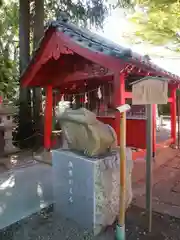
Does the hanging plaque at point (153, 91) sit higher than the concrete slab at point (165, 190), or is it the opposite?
the hanging plaque at point (153, 91)

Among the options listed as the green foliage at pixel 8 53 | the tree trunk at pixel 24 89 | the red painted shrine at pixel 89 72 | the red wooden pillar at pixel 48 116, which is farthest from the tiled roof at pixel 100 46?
the green foliage at pixel 8 53

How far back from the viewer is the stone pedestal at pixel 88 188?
2.68 meters

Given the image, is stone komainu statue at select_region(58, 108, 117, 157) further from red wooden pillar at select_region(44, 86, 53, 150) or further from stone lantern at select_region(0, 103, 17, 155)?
red wooden pillar at select_region(44, 86, 53, 150)

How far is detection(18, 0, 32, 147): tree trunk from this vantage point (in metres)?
7.93

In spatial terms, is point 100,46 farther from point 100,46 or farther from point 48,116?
point 48,116

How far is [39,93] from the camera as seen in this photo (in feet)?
27.0

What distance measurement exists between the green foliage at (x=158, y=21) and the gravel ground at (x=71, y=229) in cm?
814

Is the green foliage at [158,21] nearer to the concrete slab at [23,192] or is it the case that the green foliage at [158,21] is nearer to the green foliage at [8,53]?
the green foliage at [8,53]

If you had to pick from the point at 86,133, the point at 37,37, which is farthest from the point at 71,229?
the point at 37,37

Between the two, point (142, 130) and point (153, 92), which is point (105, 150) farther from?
point (142, 130)

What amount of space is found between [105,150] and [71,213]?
97 centimetres

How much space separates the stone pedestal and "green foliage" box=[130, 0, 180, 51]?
310 inches

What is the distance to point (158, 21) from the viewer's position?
9.75 m

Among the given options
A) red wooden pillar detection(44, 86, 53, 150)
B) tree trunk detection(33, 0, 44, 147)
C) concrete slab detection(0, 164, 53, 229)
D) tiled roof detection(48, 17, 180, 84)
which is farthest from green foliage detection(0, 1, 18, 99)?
tiled roof detection(48, 17, 180, 84)
